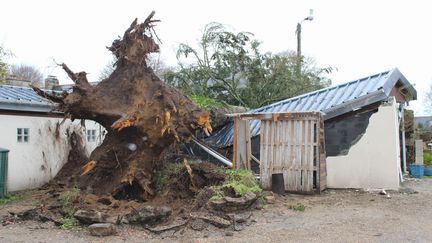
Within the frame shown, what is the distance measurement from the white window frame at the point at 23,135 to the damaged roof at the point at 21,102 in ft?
1.82

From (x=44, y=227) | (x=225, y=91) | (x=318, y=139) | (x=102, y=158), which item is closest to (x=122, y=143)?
(x=102, y=158)

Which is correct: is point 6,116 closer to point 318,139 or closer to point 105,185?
point 105,185

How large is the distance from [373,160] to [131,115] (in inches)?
272

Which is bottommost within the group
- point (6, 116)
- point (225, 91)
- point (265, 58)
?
point (6, 116)

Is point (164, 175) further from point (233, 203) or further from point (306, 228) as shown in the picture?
point (306, 228)

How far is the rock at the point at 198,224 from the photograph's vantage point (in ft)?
24.6

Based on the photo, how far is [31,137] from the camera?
39.5 ft

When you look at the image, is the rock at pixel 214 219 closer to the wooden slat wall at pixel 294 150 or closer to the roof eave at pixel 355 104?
the wooden slat wall at pixel 294 150

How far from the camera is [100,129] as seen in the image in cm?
1457

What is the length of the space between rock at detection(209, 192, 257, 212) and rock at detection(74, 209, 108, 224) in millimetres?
2028

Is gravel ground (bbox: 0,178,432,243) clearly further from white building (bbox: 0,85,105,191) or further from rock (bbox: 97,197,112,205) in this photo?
white building (bbox: 0,85,105,191)

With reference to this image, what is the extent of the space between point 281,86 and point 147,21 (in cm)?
1027

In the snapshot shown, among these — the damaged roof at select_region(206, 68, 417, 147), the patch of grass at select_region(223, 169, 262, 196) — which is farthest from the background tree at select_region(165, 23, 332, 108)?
the patch of grass at select_region(223, 169, 262, 196)

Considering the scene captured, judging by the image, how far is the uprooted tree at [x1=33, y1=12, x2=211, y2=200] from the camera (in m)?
9.11
